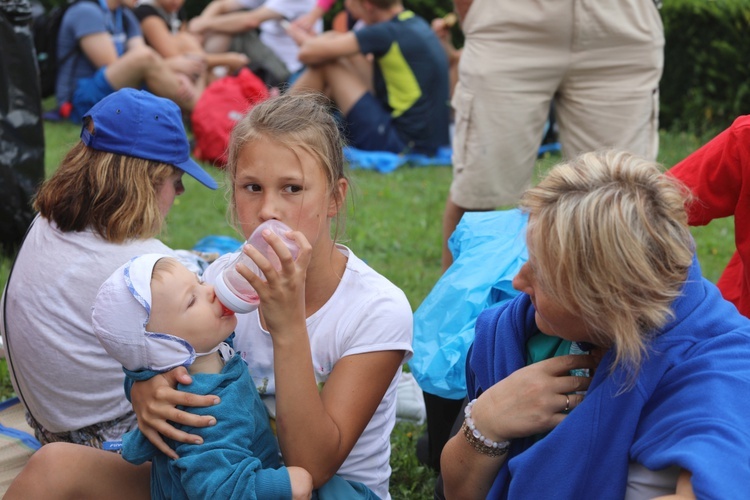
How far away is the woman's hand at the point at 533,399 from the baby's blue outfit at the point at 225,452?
19.6 inches

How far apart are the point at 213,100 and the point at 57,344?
17.1ft

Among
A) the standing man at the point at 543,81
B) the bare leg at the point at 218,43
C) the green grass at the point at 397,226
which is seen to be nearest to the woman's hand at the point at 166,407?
the green grass at the point at 397,226

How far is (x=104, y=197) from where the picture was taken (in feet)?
8.90

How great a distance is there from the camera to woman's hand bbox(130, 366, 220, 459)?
206cm

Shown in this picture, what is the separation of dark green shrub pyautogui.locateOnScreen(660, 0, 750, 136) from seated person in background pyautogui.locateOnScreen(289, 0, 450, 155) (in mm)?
2324

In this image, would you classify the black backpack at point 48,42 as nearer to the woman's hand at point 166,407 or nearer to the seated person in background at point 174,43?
the seated person in background at point 174,43

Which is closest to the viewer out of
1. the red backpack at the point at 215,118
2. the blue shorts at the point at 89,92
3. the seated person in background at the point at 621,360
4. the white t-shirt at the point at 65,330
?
the seated person in background at the point at 621,360

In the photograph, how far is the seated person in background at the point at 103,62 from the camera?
8.08m

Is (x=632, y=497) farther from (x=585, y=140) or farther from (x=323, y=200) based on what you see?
(x=585, y=140)

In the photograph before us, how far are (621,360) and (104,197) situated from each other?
5.36 ft

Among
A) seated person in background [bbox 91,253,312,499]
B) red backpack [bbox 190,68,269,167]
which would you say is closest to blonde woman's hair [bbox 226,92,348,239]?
seated person in background [bbox 91,253,312,499]

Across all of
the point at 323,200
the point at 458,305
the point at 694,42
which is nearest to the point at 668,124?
the point at 694,42

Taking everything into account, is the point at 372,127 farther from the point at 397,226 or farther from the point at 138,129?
the point at 138,129

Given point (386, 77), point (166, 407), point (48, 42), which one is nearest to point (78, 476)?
point (166, 407)
